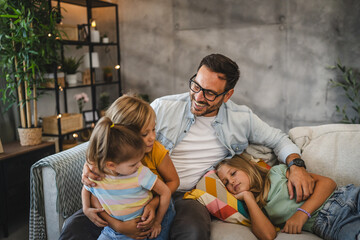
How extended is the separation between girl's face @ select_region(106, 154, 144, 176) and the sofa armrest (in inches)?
24.1

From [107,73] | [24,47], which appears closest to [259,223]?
[24,47]

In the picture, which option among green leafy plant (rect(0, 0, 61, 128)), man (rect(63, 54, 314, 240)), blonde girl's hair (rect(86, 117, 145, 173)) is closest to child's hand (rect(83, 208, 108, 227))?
blonde girl's hair (rect(86, 117, 145, 173))

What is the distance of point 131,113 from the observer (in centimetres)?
138

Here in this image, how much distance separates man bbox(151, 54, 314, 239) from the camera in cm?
185

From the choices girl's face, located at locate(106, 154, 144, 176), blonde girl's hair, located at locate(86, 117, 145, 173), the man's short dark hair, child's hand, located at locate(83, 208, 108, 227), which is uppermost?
the man's short dark hair

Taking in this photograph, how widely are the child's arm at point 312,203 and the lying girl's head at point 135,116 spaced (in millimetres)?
772

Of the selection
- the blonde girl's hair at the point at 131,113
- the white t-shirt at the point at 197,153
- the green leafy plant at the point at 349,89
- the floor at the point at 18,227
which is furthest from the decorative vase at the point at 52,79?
the green leafy plant at the point at 349,89

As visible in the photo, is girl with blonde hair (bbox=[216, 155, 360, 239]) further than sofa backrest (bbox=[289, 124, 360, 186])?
No

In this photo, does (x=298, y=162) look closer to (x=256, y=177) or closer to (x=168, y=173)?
(x=256, y=177)

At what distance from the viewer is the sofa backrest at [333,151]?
1774mm

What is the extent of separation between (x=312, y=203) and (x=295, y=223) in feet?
0.45

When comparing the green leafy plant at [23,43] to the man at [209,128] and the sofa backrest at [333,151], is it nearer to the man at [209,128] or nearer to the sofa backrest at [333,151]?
the man at [209,128]

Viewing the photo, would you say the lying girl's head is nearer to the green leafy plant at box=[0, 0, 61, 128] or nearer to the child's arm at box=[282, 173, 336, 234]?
the child's arm at box=[282, 173, 336, 234]

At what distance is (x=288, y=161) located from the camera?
1842 mm
